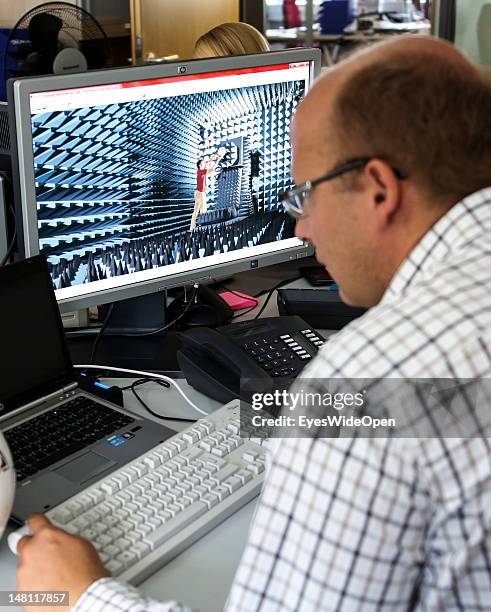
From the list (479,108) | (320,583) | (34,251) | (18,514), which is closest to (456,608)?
(320,583)

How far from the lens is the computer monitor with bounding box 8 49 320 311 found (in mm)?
1329

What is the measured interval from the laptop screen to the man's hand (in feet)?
0.94

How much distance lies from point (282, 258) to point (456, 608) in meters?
1.04

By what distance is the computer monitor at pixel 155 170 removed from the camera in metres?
1.33

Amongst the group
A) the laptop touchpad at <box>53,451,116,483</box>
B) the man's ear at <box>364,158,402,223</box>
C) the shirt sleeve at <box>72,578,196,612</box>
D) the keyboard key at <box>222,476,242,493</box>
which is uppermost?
the man's ear at <box>364,158,402,223</box>

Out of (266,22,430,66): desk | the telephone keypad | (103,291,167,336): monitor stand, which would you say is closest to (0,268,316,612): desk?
the telephone keypad

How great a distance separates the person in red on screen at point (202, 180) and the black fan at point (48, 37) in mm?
1640

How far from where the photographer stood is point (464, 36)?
4.84 meters

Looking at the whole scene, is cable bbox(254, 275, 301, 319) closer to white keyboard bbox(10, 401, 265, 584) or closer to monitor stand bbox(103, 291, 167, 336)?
monitor stand bbox(103, 291, 167, 336)

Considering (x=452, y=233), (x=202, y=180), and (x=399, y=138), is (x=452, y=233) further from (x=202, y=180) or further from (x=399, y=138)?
(x=202, y=180)

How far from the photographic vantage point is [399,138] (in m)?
0.75

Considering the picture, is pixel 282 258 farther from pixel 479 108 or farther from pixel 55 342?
pixel 479 108

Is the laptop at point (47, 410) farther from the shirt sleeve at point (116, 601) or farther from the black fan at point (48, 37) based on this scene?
the black fan at point (48, 37)

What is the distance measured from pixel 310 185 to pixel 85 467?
0.51 m
